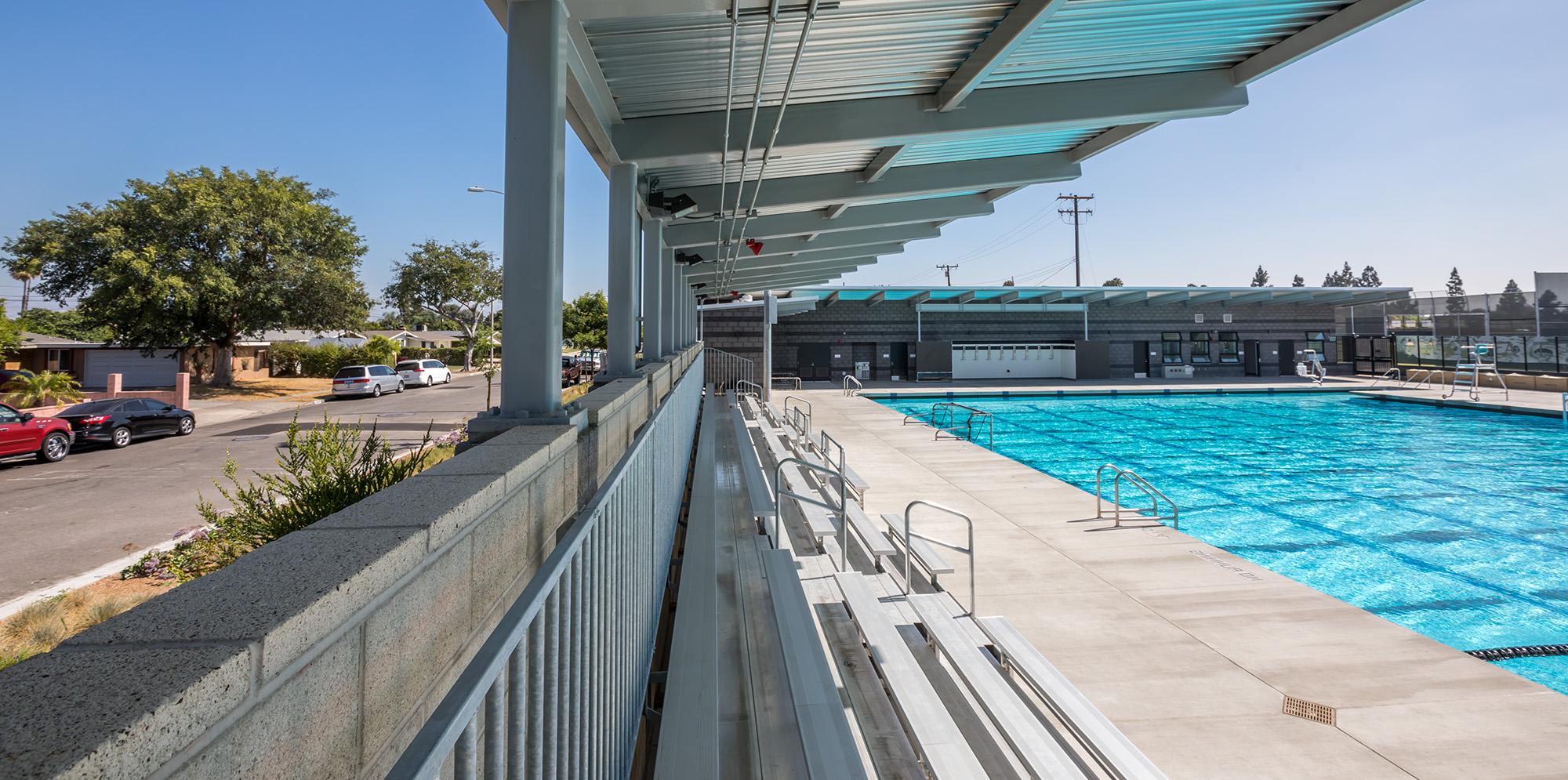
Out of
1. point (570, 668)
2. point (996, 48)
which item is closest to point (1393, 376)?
point (996, 48)

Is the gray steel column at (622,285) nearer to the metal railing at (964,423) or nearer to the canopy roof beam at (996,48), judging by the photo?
the canopy roof beam at (996,48)

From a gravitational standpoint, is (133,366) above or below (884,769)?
above

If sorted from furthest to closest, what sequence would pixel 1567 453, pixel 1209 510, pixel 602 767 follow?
pixel 1567 453 < pixel 1209 510 < pixel 602 767

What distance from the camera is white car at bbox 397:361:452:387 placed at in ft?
118

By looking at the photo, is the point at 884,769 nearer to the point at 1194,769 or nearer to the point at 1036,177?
the point at 1194,769

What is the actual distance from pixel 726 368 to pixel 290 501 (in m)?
25.0

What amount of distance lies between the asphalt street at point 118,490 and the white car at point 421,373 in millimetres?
12494

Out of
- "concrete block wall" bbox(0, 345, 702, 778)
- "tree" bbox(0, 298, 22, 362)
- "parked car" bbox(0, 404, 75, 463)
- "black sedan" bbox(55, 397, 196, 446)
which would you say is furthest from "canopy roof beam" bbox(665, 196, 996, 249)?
"tree" bbox(0, 298, 22, 362)

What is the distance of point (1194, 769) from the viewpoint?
397 cm

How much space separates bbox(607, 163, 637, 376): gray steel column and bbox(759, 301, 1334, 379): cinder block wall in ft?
82.9

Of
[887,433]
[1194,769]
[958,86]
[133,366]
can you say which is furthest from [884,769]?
[133,366]

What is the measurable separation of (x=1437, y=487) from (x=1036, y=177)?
10498mm

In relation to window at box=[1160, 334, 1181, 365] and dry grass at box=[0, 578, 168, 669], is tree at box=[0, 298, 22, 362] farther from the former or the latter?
window at box=[1160, 334, 1181, 365]

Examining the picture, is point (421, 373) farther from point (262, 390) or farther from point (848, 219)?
point (848, 219)
